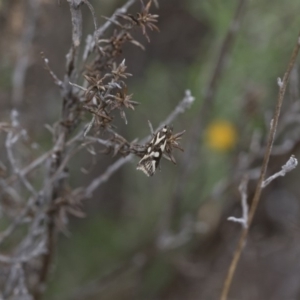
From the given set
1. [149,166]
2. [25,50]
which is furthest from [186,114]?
[149,166]

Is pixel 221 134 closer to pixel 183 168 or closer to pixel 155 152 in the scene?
pixel 183 168

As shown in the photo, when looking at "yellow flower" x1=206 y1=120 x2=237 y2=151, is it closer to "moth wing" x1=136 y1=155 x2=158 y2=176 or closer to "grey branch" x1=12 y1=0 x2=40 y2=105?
"grey branch" x1=12 y1=0 x2=40 y2=105

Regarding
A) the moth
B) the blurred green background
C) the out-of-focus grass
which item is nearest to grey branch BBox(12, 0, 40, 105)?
the blurred green background

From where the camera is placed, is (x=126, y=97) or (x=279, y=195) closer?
(x=126, y=97)

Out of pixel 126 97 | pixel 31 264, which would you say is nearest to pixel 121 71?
pixel 126 97

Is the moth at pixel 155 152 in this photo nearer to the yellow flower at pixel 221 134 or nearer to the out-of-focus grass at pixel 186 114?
the out-of-focus grass at pixel 186 114

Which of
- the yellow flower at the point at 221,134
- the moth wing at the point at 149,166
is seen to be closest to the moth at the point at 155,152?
the moth wing at the point at 149,166

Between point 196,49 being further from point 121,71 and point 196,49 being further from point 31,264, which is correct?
point 121,71
